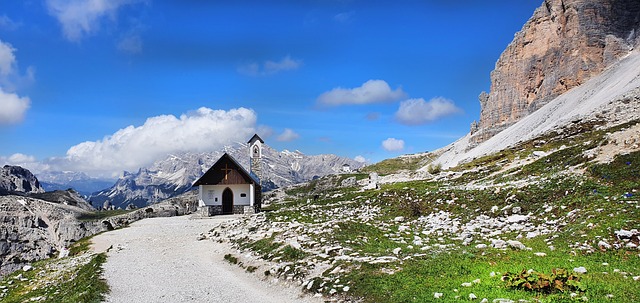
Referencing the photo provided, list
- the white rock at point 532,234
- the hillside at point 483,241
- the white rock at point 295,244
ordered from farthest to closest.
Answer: the white rock at point 295,244 → the white rock at point 532,234 → the hillside at point 483,241

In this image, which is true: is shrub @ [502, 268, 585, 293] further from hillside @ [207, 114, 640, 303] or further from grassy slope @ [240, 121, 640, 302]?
grassy slope @ [240, 121, 640, 302]

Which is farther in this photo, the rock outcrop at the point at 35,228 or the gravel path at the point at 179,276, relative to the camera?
the rock outcrop at the point at 35,228

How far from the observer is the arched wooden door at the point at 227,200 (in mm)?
60719

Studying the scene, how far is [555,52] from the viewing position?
13612 cm

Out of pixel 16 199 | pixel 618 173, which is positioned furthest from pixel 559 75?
pixel 16 199

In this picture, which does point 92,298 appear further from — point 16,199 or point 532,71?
point 532,71

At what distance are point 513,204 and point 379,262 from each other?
42.4ft

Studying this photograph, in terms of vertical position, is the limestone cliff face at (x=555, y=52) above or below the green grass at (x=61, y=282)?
above

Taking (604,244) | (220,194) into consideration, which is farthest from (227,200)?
(604,244)

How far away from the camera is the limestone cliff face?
121812mm

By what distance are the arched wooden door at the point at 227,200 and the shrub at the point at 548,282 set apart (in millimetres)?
51626

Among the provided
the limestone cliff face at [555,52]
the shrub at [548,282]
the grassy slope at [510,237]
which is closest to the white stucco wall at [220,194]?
the grassy slope at [510,237]

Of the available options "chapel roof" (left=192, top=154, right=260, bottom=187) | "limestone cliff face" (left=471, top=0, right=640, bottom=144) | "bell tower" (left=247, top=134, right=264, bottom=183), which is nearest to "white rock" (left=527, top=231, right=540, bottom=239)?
"chapel roof" (left=192, top=154, right=260, bottom=187)

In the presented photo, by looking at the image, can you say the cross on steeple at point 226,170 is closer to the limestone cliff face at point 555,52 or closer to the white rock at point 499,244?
the white rock at point 499,244
